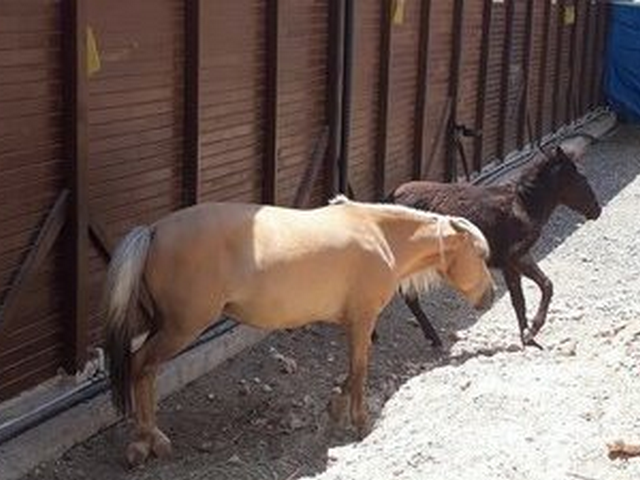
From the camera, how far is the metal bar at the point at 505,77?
50.9ft

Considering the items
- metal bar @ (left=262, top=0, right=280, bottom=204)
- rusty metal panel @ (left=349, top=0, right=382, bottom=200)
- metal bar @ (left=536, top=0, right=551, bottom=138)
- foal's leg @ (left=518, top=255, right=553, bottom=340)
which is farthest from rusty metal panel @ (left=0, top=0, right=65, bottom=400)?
metal bar @ (left=536, top=0, right=551, bottom=138)

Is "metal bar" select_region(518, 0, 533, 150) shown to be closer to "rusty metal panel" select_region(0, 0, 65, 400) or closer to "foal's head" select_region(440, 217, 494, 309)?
"foal's head" select_region(440, 217, 494, 309)

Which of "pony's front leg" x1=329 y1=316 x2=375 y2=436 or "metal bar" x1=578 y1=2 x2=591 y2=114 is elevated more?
"pony's front leg" x1=329 y1=316 x2=375 y2=436

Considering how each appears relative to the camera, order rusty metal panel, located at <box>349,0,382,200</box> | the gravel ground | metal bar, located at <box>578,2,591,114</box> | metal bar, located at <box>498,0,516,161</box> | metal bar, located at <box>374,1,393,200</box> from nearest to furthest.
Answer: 1. the gravel ground
2. rusty metal panel, located at <box>349,0,382,200</box>
3. metal bar, located at <box>374,1,393,200</box>
4. metal bar, located at <box>498,0,516,161</box>
5. metal bar, located at <box>578,2,591,114</box>

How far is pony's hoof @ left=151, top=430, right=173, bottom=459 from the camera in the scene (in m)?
6.24

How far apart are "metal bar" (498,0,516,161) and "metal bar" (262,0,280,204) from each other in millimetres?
7506

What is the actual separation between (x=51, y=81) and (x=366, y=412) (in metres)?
2.39

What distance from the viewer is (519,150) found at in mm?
17266

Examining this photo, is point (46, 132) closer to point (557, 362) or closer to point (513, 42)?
point (557, 362)

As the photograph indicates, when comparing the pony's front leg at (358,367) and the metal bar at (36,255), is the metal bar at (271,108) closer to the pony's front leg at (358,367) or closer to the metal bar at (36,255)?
the pony's front leg at (358,367)

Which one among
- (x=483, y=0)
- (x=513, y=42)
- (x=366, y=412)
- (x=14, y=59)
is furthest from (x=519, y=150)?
(x=14, y=59)

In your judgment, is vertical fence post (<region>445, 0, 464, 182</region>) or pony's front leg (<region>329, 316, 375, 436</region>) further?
vertical fence post (<region>445, 0, 464, 182</region>)

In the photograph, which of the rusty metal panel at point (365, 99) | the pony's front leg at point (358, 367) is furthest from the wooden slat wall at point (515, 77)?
the pony's front leg at point (358, 367)

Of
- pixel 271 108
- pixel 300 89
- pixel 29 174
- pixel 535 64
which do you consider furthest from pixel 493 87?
pixel 29 174
